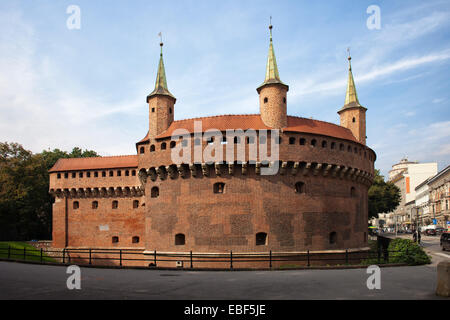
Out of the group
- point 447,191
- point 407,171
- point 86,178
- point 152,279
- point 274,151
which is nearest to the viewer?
point 152,279

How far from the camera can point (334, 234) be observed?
28.9 meters

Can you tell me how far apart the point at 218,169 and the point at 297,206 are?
20.5ft

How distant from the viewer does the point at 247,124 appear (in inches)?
1093

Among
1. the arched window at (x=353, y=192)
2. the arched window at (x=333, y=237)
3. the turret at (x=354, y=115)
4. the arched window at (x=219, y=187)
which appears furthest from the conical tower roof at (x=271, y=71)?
the arched window at (x=333, y=237)

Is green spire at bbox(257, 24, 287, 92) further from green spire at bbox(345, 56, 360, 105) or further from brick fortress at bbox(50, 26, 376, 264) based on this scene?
green spire at bbox(345, 56, 360, 105)

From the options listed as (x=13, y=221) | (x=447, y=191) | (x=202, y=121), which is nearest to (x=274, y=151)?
(x=202, y=121)

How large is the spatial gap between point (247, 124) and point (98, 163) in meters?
21.8

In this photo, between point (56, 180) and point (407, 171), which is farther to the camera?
point (407, 171)

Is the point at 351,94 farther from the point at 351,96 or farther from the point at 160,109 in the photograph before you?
the point at 160,109

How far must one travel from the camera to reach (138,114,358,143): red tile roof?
1088 inches

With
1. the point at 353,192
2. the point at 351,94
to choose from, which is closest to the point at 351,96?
the point at 351,94

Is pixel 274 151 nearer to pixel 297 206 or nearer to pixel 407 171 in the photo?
pixel 297 206

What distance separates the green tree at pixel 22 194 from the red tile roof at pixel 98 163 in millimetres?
9484

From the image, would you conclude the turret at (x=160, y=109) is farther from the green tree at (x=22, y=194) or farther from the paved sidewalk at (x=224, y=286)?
the green tree at (x=22, y=194)
